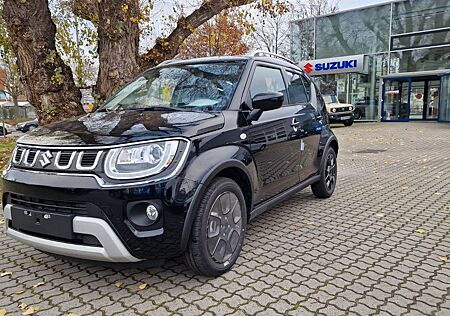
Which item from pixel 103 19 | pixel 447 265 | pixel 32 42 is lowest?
pixel 447 265

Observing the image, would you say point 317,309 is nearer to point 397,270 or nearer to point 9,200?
point 397,270

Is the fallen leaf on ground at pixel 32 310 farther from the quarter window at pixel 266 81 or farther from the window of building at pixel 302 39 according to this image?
the window of building at pixel 302 39

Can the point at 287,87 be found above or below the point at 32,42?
below

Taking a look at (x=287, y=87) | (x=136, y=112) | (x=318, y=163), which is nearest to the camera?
(x=136, y=112)

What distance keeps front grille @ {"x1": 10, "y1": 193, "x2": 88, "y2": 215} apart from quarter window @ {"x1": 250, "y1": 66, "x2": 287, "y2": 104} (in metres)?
1.83

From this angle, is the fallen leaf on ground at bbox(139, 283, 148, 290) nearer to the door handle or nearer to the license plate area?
the license plate area

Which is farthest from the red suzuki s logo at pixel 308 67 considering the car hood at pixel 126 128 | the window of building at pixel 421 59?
the car hood at pixel 126 128

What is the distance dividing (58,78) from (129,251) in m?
5.82

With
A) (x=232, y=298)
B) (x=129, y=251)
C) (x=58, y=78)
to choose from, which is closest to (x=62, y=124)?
(x=129, y=251)

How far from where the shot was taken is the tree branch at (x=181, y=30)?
8.60 meters

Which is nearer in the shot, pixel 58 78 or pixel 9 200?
pixel 9 200

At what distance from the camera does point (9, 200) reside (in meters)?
2.76

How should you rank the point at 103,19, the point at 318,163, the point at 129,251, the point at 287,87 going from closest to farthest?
the point at 129,251 < the point at 287,87 < the point at 318,163 < the point at 103,19

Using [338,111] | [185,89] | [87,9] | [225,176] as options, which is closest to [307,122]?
[185,89]
